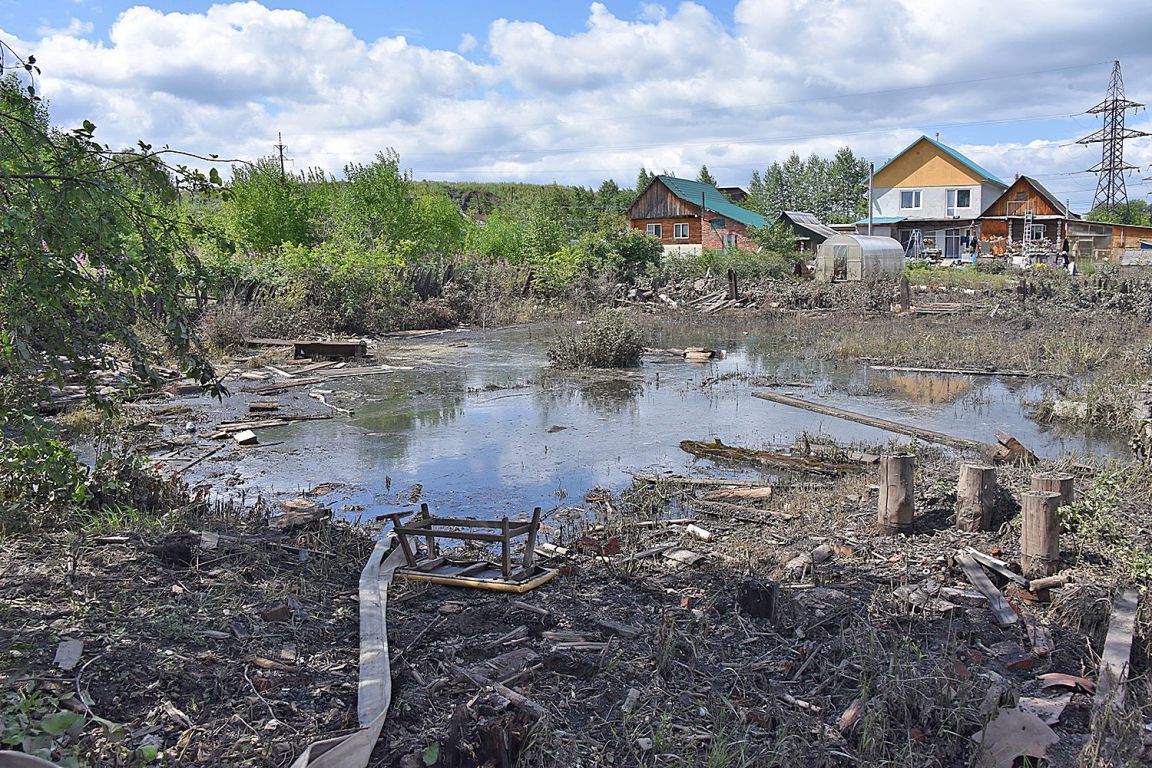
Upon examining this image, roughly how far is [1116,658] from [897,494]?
207cm

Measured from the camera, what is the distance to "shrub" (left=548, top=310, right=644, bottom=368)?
55.2 feet

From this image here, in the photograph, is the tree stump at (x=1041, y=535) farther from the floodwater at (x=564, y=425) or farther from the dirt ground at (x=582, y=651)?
the floodwater at (x=564, y=425)

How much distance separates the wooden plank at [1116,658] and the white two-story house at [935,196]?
49.1 m

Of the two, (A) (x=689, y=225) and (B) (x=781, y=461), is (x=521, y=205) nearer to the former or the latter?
(A) (x=689, y=225)

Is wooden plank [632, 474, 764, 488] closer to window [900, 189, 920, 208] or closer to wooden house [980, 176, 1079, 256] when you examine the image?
wooden house [980, 176, 1079, 256]

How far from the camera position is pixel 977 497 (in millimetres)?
6109

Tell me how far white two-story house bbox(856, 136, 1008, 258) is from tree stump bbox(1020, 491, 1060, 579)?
159 feet

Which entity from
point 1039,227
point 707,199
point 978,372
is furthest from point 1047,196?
point 978,372

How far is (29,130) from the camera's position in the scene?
4.23m

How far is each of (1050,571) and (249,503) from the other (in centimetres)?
644

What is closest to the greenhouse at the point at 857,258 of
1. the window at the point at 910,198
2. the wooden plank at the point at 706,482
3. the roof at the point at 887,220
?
the roof at the point at 887,220

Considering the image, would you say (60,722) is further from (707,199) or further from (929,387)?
(707,199)

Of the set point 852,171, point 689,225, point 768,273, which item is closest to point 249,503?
point 768,273

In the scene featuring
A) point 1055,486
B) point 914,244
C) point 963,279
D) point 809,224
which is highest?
point 809,224
